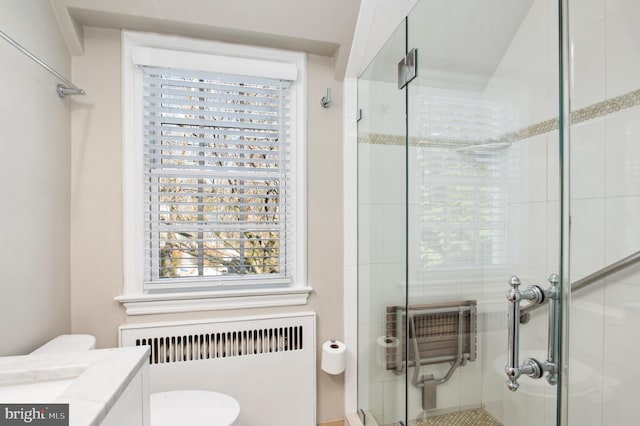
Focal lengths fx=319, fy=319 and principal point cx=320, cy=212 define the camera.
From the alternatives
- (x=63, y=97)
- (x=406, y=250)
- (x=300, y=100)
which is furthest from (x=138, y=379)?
(x=300, y=100)

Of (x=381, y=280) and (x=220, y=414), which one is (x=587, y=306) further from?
(x=220, y=414)

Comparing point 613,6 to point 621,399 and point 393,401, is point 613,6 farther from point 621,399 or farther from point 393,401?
point 393,401

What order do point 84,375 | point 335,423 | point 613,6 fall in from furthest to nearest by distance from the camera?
point 335,423 → point 613,6 → point 84,375

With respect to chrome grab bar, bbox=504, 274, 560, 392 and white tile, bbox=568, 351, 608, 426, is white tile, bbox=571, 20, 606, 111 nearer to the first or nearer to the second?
chrome grab bar, bbox=504, 274, 560, 392

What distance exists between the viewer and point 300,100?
1.72m

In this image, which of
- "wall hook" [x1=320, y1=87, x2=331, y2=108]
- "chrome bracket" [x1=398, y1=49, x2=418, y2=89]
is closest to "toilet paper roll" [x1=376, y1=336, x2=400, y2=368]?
"chrome bracket" [x1=398, y1=49, x2=418, y2=89]

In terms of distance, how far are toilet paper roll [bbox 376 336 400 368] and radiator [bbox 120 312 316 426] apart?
0.36 meters

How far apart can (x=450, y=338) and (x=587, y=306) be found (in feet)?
1.29

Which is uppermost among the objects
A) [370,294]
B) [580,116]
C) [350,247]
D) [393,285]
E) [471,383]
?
[580,116]

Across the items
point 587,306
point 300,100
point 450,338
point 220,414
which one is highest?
point 300,100

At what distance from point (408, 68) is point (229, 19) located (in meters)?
0.86

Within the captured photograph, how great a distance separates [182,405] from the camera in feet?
4.26

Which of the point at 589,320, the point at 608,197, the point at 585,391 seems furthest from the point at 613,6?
the point at 585,391

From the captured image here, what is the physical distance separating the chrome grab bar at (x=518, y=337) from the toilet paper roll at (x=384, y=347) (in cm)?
55
